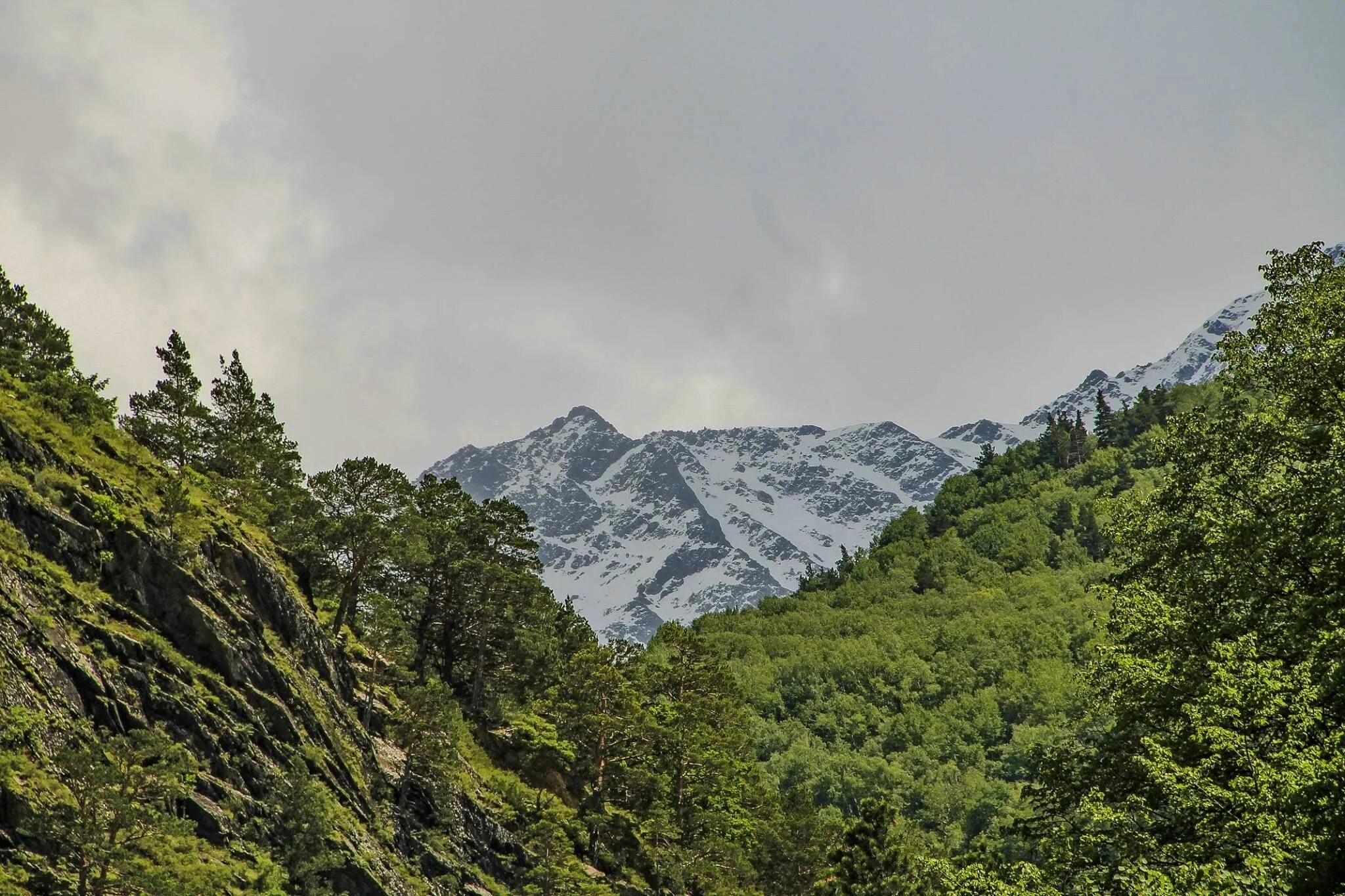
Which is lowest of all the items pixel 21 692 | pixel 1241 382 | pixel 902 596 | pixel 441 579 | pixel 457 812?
pixel 457 812

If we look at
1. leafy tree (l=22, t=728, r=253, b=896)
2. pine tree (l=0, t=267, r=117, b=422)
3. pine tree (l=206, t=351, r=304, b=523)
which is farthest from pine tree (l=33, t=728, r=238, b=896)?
pine tree (l=206, t=351, r=304, b=523)

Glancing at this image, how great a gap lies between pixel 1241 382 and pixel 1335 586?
8.88 m

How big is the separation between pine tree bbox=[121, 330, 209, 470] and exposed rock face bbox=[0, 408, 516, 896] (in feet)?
39.0

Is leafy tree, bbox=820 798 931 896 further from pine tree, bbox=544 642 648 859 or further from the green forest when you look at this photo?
pine tree, bbox=544 642 648 859

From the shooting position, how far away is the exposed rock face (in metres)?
19.9

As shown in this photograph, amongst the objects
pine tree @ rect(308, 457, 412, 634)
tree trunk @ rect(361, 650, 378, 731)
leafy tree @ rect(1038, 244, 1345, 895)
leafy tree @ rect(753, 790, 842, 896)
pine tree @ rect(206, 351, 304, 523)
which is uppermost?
pine tree @ rect(206, 351, 304, 523)

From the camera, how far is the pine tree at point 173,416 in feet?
130

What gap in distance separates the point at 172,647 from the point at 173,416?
22404 mm

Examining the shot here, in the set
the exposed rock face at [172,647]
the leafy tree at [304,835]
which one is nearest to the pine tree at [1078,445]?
the exposed rock face at [172,647]

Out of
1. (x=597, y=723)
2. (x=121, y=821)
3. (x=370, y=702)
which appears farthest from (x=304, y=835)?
(x=597, y=723)

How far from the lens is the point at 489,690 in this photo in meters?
45.1

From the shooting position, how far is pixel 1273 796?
14039mm

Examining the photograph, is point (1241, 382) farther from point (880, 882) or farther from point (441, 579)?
point (441, 579)

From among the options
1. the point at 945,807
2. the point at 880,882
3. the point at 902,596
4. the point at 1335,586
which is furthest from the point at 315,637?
the point at 902,596
